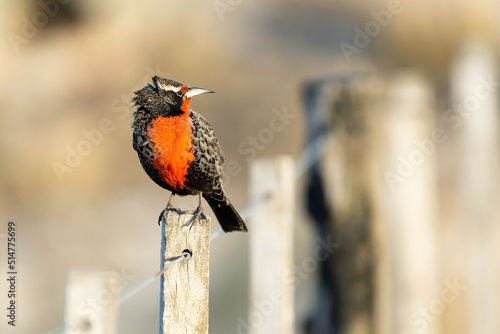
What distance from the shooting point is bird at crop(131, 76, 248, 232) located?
2830mm

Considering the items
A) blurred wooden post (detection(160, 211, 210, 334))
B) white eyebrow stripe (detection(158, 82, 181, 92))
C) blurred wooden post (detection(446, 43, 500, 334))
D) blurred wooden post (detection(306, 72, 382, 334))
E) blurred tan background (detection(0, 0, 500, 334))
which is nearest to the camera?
blurred wooden post (detection(160, 211, 210, 334))

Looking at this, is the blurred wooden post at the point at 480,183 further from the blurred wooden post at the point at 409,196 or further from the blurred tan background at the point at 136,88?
the blurred tan background at the point at 136,88

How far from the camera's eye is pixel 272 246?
13.6 ft

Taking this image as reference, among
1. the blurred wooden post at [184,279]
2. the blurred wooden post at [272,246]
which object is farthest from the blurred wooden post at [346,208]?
the blurred wooden post at [184,279]

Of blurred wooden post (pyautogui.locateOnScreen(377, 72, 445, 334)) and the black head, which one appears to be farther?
blurred wooden post (pyautogui.locateOnScreen(377, 72, 445, 334))

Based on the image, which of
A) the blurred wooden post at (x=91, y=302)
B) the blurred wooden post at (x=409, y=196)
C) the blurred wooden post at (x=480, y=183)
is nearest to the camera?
the blurred wooden post at (x=91, y=302)

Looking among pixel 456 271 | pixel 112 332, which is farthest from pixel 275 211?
pixel 456 271

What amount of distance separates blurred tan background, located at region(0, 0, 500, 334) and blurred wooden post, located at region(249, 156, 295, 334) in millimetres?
3447

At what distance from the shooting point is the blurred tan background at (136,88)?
31.3ft

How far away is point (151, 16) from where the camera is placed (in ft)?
46.9

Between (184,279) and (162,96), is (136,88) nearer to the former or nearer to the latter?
(162,96)

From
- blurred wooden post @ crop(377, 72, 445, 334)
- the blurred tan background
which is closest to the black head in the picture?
blurred wooden post @ crop(377, 72, 445, 334)

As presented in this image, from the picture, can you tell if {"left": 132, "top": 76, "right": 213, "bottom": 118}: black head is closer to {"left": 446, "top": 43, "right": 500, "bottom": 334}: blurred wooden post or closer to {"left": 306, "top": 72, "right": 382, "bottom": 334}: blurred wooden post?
{"left": 306, "top": 72, "right": 382, "bottom": 334}: blurred wooden post

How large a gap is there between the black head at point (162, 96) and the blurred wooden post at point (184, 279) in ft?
1.44
